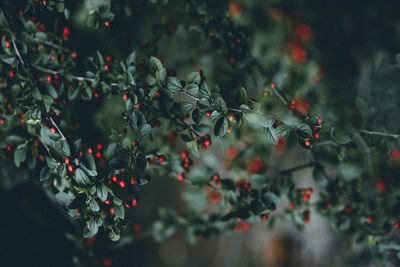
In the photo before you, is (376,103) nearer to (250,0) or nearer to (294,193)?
(294,193)

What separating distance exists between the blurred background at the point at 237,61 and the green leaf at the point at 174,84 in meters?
0.36

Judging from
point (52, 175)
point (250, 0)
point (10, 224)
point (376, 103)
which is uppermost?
point (250, 0)

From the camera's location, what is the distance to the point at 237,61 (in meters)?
1.76

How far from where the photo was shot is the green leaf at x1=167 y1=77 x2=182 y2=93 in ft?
4.25

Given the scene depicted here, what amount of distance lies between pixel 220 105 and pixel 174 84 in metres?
0.19

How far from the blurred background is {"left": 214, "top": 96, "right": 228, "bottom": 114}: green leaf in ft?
1.68

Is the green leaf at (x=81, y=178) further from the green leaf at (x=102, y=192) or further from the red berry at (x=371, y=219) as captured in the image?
the red berry at (x=371, y=219)

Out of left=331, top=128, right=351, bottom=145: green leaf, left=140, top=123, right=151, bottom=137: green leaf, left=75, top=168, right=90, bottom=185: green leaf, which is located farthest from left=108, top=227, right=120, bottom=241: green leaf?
left=331, top=128, right=351, bottom=145: green leaf

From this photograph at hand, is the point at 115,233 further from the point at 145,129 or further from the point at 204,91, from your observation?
the point at 204,91

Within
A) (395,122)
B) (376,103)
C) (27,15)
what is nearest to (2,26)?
(27,15)

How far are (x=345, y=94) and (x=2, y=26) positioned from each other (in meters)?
1.94

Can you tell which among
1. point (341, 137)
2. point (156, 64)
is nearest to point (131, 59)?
point (156, 64)

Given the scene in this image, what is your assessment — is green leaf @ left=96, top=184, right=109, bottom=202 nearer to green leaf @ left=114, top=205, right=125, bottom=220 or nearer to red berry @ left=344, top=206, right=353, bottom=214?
green leaf @ left=114, top=205, right=125, bottom=220

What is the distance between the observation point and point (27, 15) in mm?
1626
